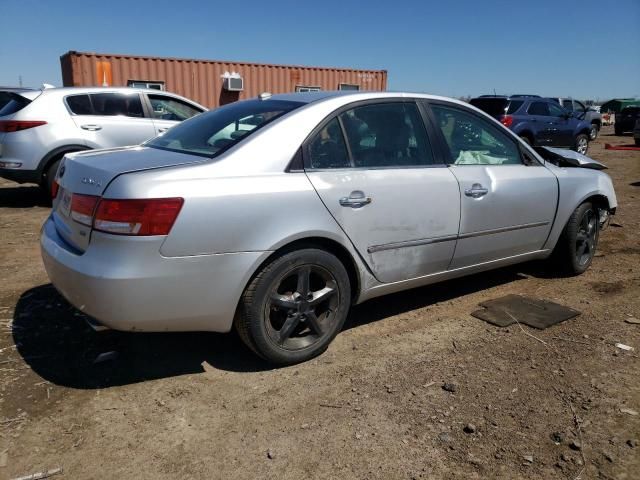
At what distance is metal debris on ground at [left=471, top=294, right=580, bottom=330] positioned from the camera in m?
3.79

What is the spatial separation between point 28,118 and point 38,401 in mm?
5535

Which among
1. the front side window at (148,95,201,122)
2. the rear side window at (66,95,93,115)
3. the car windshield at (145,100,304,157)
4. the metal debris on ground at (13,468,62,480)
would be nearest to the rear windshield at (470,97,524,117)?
the front side window at (148,95,201,122)

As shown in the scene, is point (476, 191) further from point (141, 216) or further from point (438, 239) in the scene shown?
point (141, 216)

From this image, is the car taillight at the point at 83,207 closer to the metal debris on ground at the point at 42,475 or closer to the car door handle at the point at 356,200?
the metal debris on ground at the point at 42,475

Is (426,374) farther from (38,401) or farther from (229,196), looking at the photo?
(38,401)

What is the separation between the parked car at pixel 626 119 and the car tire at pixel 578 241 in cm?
2460

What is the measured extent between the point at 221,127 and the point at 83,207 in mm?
1032

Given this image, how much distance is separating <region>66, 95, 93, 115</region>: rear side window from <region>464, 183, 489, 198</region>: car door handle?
5902 millimetres

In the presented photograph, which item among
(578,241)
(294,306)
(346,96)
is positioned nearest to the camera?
(294,306)

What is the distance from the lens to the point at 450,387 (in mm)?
2887

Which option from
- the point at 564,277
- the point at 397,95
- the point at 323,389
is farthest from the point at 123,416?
the point at 564,277

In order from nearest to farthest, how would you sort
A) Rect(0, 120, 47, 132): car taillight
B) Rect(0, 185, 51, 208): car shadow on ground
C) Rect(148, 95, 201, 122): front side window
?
Rect(0, 120, 47, 132): car taillight → Rect(0, 185, 51, 208): car shadow on ground → Rect(148, 95, 201, 122): front side window

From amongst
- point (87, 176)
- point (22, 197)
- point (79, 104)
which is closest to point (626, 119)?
point (79, 104)

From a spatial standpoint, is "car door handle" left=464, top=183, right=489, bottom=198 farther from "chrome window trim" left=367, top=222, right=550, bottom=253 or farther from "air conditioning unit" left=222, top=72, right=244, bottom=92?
"air conditioning unit" left=222, top=72, right=244, bottom=92
